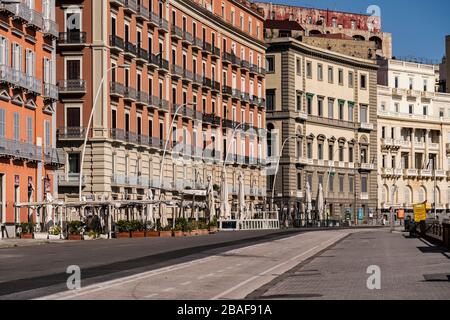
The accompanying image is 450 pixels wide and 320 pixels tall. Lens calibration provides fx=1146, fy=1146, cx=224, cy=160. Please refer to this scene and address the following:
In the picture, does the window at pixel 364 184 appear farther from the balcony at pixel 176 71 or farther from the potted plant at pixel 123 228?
the potted plant at pixel 123 228

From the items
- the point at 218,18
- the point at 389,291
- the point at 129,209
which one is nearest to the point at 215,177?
the point at 218,18

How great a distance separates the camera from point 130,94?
91438mm

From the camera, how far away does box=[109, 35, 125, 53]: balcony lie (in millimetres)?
87312

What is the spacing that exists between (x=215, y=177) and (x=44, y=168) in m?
40.3

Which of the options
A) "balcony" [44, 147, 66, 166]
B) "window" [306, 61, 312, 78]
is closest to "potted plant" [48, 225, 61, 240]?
"balcony" [44, 147, 66, 166]

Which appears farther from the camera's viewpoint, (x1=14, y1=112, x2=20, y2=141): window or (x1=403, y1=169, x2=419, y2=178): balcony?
(x1=403, y1=169, x2=419, y2=178): balcony

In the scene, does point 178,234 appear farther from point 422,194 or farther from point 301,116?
point 422,194

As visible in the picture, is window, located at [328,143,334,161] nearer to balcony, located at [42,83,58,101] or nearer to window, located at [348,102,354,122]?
window, located at [348,102,354,122]

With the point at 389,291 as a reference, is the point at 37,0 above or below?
above

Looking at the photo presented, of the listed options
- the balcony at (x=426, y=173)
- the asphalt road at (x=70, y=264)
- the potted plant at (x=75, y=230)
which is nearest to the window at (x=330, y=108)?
the balcony at (x=426, y=173)

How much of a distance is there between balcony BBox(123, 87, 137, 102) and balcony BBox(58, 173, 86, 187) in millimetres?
8303

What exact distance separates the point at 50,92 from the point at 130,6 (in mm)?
16887
